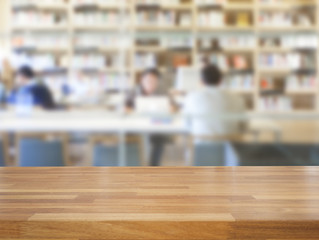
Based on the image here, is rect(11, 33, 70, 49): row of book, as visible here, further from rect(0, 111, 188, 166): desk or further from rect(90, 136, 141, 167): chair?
rect(90, 136, 141, 167): chair

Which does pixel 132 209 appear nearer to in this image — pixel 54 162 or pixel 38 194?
pixel 38 194

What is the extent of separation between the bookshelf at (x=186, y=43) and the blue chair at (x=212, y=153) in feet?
12.4

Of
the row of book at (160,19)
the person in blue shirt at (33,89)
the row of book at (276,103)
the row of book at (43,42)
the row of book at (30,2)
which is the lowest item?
the row of book at (276,103)

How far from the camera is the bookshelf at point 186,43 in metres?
6.76

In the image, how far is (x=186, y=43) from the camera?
6.99 metres

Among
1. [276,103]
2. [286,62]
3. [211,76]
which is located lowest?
[276,103]

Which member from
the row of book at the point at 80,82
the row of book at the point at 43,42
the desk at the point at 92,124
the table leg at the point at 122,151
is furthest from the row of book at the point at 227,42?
the table leg at the point at 122,151

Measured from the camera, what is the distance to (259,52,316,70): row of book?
22.3 feet

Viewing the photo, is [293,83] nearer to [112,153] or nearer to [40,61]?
[40,61]

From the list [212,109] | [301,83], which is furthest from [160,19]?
[212,109]

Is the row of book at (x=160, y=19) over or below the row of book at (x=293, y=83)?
over

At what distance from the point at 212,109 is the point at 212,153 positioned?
298mm

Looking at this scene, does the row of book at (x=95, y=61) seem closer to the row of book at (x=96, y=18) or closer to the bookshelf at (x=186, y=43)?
the bookshelf at (x=186, y=43)

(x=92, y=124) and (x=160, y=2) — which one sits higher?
(x=160, y=2)
